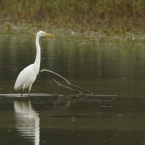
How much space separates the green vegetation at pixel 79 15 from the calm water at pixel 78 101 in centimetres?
762

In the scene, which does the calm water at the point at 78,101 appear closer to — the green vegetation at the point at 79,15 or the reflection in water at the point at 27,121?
the reflection in water at the point at 27,121

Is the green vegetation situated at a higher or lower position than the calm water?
higher

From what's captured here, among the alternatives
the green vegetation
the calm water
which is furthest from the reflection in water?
the green vegetation

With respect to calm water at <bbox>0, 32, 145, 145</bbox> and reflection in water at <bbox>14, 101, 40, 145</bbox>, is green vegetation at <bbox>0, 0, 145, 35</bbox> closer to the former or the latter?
calm water at <bbox>0, 32, 145, 145</bbox>

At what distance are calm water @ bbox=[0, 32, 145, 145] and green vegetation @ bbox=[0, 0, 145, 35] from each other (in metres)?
7.62

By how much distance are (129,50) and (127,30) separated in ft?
23.7

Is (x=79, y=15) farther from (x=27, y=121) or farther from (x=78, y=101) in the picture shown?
(x=27, y=121)

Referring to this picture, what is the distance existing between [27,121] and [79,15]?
2476 centimetres

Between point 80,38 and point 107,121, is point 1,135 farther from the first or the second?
point 80,38

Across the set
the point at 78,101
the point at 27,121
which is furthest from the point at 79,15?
the point at 27,121

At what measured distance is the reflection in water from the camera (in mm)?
11087

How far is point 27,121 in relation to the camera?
484 inches

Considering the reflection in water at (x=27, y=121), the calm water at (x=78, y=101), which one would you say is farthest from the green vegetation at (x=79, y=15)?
the reflection in water at (x=27, y=121)

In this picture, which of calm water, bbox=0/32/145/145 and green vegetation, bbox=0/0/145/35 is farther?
green vegetation, bbox=0/0/145/35
